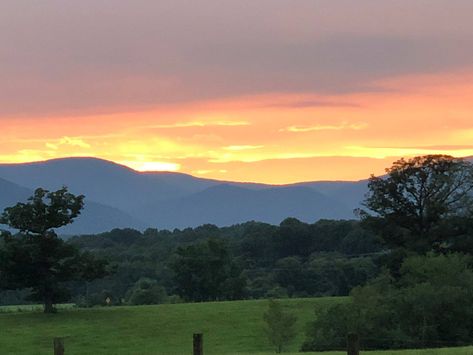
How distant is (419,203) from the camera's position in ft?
229

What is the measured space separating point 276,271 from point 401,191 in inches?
1541

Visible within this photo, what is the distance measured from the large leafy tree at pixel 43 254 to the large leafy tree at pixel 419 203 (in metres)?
23.5

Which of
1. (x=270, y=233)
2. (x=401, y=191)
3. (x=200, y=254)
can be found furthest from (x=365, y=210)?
(x=270, y=233)

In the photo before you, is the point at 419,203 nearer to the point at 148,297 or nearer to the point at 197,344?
the point at 148,297

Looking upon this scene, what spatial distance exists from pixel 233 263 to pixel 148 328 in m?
33.2

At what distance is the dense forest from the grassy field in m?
4.15

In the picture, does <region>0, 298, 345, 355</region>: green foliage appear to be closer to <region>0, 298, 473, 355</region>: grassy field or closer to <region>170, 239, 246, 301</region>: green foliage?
<region>0, 298, 473, 355</region>: grassy field

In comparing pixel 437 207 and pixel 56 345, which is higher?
pixel 437 207

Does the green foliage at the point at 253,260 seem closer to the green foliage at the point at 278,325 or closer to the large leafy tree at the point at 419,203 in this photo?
the large leafy tree at the point at 419,203

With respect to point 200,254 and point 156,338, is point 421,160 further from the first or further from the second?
point 156,338

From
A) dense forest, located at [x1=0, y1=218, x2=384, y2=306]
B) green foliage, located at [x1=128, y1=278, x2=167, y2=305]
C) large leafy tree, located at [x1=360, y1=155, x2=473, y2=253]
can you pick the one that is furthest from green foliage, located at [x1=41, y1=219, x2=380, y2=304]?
large leafy tree, located at [x1=360, y1=155, x2=473, y2=253]

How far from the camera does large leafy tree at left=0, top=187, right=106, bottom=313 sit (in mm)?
57969

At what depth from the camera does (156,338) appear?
51500 millimetres

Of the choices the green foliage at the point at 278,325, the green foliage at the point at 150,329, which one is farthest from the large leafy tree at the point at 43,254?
the green foliage at the point at 278,325
